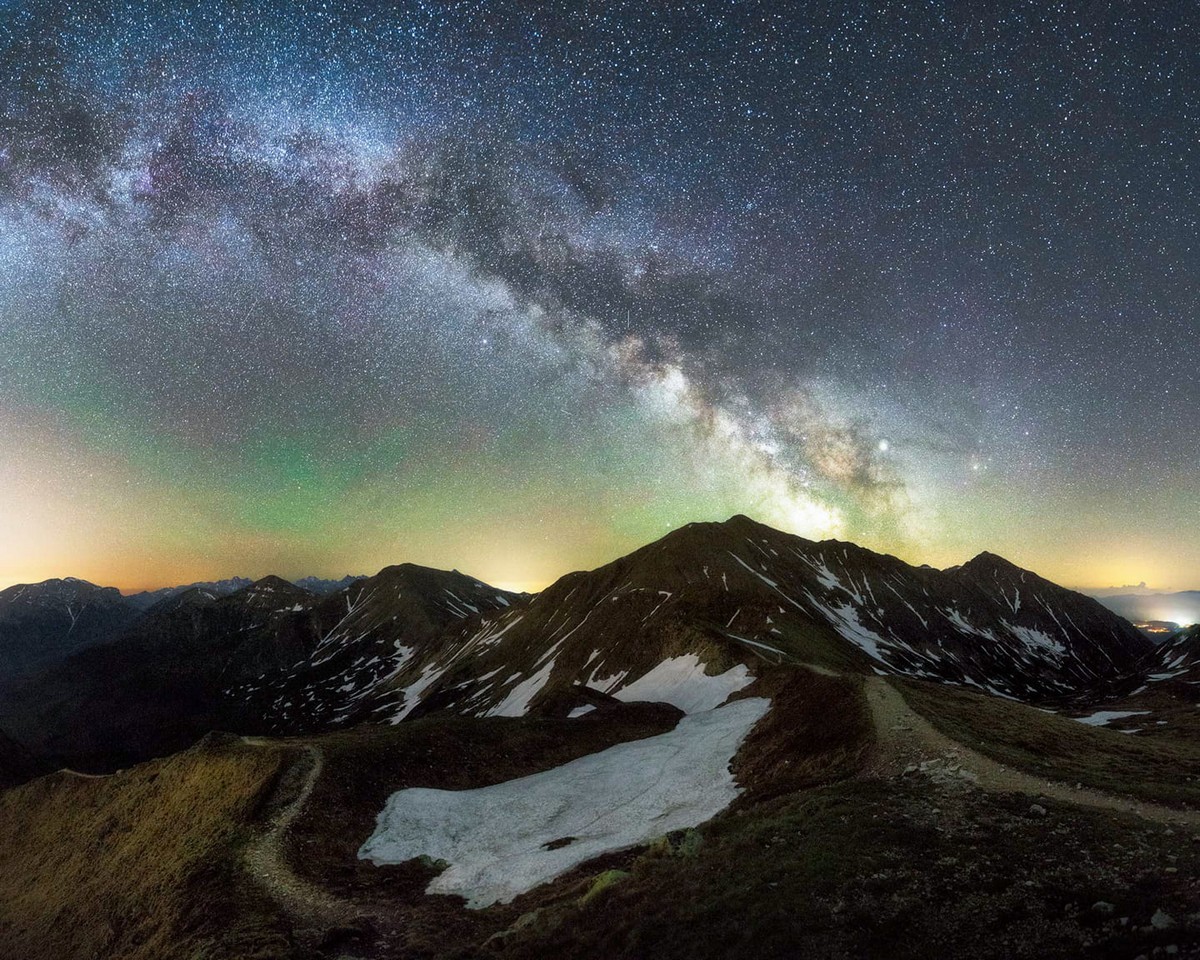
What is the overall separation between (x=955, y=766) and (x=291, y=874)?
99.9 ft

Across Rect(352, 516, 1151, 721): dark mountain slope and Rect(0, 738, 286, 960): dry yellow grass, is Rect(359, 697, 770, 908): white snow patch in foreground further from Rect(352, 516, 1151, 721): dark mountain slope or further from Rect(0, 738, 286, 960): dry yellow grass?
Rect(352, 516, 1151, 721): dark mountain slope

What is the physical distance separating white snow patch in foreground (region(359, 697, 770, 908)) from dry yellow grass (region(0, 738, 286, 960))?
24.4ft

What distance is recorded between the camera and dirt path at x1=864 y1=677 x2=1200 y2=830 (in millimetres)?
17672

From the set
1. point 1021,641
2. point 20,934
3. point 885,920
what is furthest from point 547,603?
point 1021,641

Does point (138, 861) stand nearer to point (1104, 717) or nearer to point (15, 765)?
point (1104, 717)

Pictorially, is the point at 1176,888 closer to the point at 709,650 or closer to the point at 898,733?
the point at 898,733

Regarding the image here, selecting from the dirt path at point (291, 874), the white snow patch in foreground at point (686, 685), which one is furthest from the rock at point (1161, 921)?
the white snow patch in foreground at point (686, 685)

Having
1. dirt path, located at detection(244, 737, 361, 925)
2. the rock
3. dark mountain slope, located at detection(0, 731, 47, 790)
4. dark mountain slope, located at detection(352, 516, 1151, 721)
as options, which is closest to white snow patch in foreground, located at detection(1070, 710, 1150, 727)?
dark mountain slope, located at detection(352, 516, 1151, 721)

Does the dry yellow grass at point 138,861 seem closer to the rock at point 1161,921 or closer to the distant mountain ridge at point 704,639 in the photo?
the rock at point 1161,921

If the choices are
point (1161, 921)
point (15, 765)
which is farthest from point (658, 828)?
point (15, 765)

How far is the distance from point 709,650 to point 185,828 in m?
49.1

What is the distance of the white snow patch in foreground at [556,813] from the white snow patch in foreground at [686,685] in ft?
39.5

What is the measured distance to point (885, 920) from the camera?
13.6 metres

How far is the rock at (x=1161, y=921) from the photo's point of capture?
11.1 m
